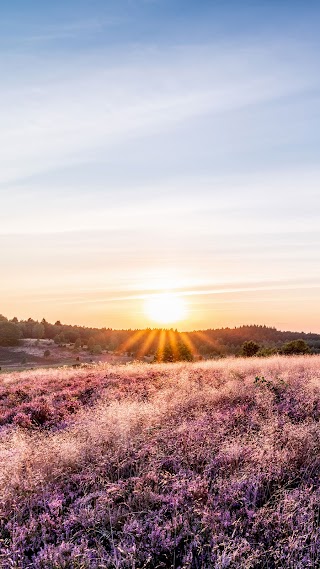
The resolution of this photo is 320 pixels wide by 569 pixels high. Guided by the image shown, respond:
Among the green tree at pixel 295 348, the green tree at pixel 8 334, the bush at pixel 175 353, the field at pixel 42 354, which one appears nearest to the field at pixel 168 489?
the green tree at pixel 295 348

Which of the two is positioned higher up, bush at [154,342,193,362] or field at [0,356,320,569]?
field at [0,356,320,569]

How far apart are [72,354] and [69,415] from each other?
95862 millimetres

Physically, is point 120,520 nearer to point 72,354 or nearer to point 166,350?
point 166,350

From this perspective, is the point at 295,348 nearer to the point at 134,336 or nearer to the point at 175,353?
the point at 175,353

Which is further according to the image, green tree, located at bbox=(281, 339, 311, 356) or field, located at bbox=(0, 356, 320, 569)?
green tree, located at bbox=(281, 339, 311, 356)

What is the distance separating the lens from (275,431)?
7.32 meters

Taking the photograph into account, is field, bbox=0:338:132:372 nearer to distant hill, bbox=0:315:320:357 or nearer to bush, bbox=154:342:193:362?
distant hill, bbox=0:315:320:357

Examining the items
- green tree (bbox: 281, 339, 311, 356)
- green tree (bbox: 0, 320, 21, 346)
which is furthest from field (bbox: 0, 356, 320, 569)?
green tree (bbox: 0, 320, 21, 346)

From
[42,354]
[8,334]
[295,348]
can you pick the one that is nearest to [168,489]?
[295,348]

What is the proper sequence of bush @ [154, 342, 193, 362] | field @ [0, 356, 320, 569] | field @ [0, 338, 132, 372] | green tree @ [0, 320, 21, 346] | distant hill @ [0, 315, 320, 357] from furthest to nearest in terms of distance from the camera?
distant hill @ [0, 315, 320, 357]
green tree @ [0, 320, 21, 346]
field @ [0, 338, 132, 372]
bush @ [154, 342, 193, 362]
field @ [0, 356, 320, 569]

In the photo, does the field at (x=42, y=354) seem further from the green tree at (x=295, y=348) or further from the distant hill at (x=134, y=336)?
the green tree at (x=295, y=348)

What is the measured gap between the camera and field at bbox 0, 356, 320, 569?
4188 mm

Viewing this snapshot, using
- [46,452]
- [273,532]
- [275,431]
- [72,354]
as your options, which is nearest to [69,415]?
[46,452]

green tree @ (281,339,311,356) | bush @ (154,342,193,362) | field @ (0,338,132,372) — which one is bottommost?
field @ (0,338,132,372)
